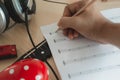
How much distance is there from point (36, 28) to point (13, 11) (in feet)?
0.29

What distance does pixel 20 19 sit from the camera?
0.64 metres

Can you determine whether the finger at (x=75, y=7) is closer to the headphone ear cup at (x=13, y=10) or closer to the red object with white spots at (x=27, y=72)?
the headphone ear cup at (x=13, y=10)

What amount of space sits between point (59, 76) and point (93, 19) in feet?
0.60

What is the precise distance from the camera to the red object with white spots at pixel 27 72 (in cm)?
41

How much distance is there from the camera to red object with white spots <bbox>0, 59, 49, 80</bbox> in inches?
16.1

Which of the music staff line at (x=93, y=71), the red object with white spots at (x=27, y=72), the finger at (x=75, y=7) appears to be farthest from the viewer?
the finger at (x=75, y=7)

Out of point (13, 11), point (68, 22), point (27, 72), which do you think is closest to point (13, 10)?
point (13, 11)

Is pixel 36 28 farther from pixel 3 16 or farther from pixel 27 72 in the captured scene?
pixel 27 72

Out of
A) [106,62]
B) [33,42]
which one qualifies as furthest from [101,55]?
[33,42]

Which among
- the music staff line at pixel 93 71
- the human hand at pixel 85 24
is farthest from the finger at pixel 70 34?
the music staff line at pixel 93 71

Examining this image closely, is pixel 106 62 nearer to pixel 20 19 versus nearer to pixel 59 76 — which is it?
pixel 59 76

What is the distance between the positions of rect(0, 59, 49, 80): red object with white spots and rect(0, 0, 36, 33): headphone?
0.68 feet

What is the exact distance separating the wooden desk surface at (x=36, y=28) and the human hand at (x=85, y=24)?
0.25 feet

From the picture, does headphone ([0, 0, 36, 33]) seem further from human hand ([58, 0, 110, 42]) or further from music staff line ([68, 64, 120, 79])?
music staff line ([68, 64, 120, 79])
